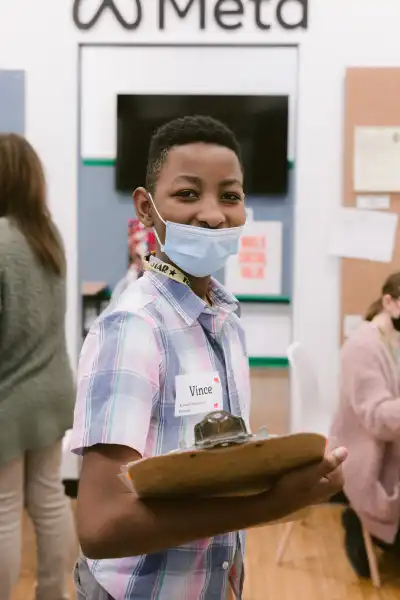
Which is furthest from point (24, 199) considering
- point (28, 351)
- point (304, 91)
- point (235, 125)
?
point (304, 91)

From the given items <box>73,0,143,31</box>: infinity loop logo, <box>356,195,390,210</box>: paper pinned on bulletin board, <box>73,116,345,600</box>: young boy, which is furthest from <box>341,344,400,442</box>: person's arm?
<box>73,0,143,31</box>: infinity loop logo

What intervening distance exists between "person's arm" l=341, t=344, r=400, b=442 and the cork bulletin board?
0.93 meters

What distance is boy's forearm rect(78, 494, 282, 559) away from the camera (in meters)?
0.78

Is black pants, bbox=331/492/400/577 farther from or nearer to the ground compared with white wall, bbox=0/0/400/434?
nearer to the ground

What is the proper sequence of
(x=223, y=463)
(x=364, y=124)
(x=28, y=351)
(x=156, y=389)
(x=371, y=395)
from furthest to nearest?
(x=364, y=124) < (x=371, y=395) < (x=28, y=351) < (x=156, y=389) < (x=223, y=463)

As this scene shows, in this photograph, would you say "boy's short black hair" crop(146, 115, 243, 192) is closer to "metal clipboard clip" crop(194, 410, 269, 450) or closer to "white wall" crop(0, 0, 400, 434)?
"metal clipboard clip" crop(194, 410, 269, 450)

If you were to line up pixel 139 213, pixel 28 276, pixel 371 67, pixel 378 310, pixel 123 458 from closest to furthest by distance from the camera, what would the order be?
pixel 123 458
pixel 139 213
pixel 28 276
pixel 378 310
pixel 371 67

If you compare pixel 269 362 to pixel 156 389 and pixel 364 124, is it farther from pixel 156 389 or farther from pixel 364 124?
pixel 156 389

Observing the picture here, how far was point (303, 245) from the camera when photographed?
11.9 ft

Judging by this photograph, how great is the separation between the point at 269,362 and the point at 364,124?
1.28 metres

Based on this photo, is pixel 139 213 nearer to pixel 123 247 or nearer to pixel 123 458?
pixel 123 458

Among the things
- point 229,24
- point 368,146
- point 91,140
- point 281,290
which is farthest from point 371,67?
point 91,140

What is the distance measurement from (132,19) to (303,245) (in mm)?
1407

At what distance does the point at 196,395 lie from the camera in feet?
3.04
